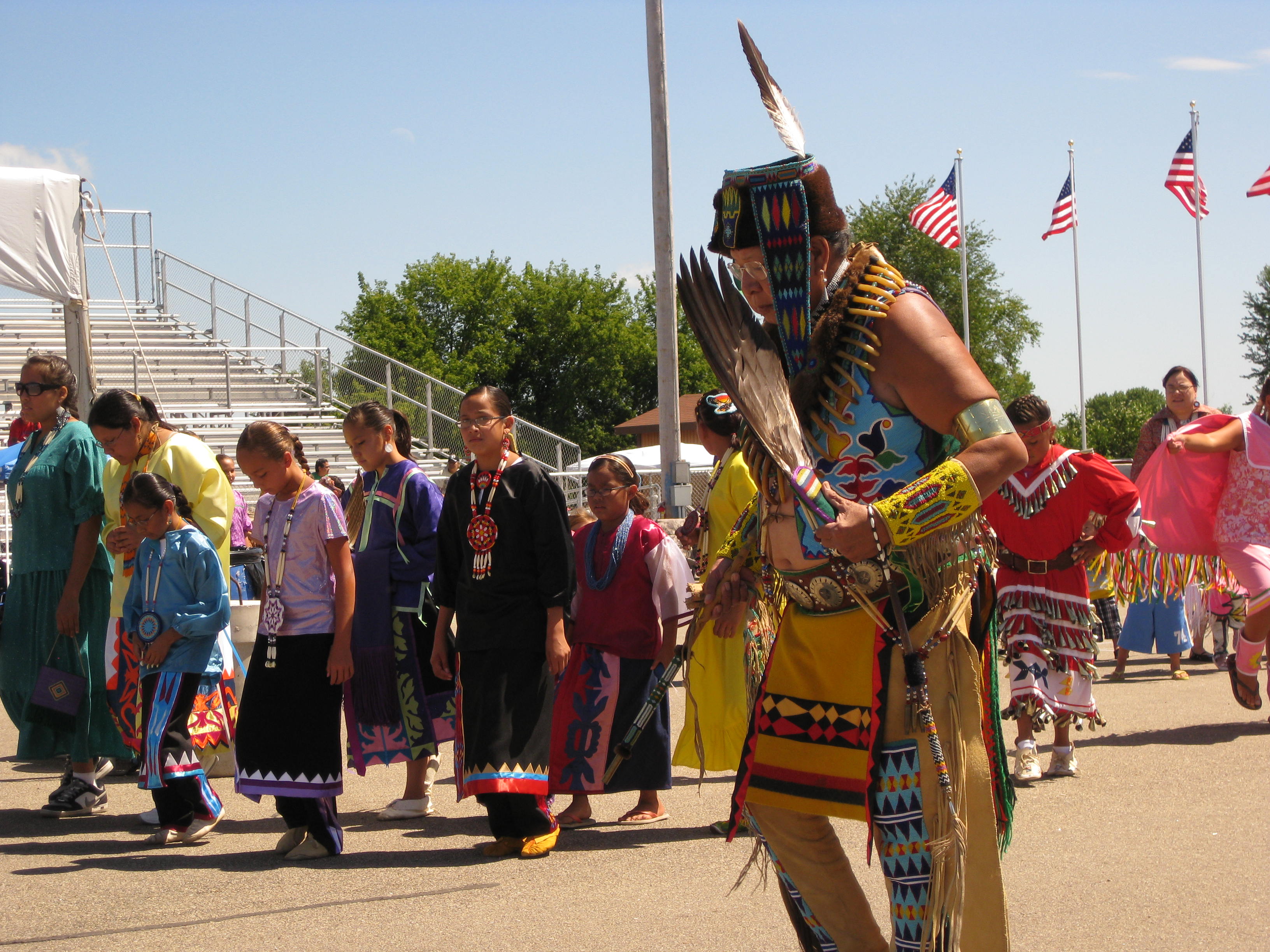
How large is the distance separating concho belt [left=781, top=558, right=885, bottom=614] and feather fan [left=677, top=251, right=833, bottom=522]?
232 mm

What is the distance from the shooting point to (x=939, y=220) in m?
25.9

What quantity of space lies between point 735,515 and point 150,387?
19.1 m

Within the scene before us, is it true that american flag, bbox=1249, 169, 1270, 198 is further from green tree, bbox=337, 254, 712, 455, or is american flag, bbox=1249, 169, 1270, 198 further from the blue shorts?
green tree, bbox=337, 254, 712, 455

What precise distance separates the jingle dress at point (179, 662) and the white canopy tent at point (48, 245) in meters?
3.20

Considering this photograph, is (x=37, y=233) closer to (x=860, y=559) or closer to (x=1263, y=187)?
(x=860, y=559)

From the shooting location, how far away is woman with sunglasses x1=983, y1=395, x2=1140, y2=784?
20.8 ft

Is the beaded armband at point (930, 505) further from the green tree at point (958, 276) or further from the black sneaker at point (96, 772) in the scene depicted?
the green tree at point (958, 276)

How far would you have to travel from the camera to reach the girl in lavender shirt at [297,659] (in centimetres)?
528

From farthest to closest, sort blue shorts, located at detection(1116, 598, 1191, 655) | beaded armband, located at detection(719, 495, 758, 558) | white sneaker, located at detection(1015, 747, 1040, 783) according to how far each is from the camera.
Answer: blue shorts, located at detection(1116, 598, 1191, 655) → white sneaker, located at detection(1015, 747, 1040, 783) → beaded armband, located at detection(719, 495, 758, 558)

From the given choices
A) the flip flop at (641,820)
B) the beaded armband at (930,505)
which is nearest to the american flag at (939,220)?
the flip flop at (641,820)

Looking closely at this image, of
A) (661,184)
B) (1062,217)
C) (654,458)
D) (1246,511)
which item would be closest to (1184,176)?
(1062,217)

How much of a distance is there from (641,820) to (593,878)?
102 cm

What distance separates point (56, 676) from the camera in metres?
6.04

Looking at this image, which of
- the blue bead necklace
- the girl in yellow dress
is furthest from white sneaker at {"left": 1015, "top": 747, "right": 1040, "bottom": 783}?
the blue bead necklace
